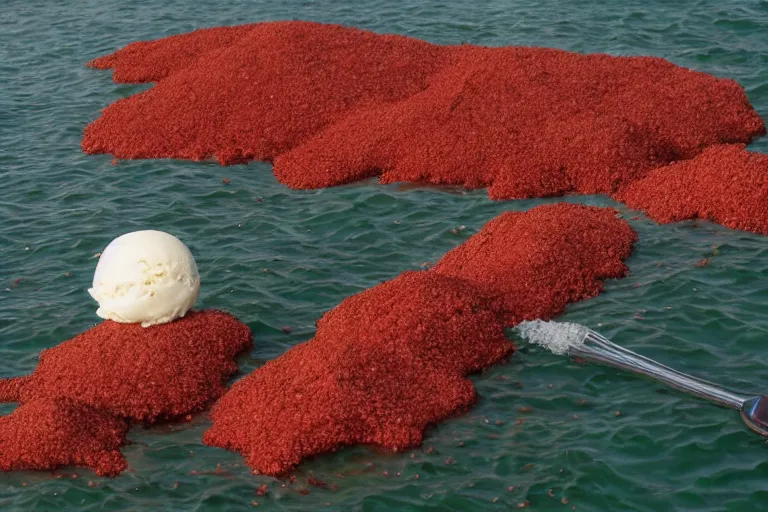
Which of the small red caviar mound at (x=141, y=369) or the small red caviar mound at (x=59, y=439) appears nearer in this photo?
the small red caviar mound at (x=59, y=439)

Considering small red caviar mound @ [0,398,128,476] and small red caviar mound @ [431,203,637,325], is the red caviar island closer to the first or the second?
small red caviar mound @ [0,398,128,476]

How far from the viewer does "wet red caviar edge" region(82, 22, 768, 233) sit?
61.6 feet

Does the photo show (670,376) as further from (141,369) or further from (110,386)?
(110,386)

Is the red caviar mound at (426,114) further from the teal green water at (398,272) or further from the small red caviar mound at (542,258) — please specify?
the small red caviar mound at (542,258)

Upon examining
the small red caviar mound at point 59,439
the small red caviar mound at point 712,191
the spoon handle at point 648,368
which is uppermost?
the small red caviar mound at point 712,191

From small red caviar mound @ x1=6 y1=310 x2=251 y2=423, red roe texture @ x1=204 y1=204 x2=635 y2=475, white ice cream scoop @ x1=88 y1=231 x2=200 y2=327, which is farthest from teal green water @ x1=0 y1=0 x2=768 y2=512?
white ice cream scoop @ x1=88 y1=231 x2=200 y2=327

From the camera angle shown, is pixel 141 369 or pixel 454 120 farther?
pixel 454 120

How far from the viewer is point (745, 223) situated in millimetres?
16938

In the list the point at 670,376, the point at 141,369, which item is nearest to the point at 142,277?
the point at 141,369

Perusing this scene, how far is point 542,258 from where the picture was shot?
50.8 feet

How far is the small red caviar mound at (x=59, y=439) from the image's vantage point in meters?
12.0

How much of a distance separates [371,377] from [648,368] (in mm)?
3753

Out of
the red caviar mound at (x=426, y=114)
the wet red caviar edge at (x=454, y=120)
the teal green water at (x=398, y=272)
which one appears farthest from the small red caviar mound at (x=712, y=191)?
the red caviar mound at (x=426, y=114)

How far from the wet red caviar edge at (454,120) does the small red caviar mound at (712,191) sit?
0.03 meters
